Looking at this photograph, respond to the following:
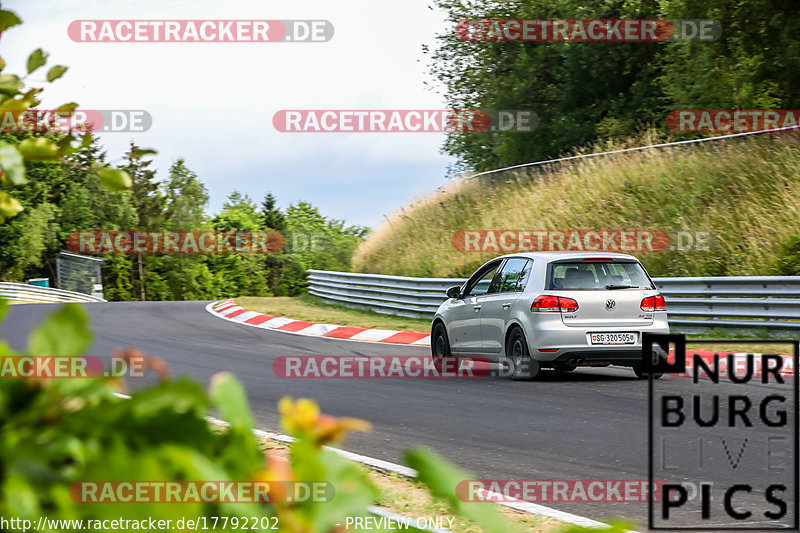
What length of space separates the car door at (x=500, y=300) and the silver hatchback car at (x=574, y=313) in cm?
1

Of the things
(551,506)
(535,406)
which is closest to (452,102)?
(535,406)

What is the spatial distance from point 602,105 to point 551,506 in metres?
25.6

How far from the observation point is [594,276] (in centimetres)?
1160

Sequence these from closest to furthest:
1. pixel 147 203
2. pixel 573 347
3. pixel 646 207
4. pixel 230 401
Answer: pixel 230 401 → pixel 573 347 → pixel 646 207 → pixel 147 203

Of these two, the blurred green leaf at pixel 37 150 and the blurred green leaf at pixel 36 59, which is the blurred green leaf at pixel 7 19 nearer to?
the blurred green leaf at pixel 36 59

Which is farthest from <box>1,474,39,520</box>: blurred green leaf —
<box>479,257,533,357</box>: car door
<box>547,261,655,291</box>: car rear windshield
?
<box>479,257,533,357</box>: car door

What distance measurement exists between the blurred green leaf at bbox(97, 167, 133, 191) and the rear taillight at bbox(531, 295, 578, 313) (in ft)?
31.9

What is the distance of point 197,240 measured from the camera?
269 ft

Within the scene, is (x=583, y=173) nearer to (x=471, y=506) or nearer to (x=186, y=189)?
(x=471, y=506)

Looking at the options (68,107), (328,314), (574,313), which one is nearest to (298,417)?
(68,107)

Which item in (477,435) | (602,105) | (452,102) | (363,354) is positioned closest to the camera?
(477,435)

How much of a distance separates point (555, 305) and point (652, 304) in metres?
1.24

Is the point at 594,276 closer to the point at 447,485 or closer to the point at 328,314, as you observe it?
the point at 447,485

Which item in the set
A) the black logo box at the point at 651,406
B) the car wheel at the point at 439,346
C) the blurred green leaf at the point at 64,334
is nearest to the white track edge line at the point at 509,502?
the black logo box at the point at 651,406
